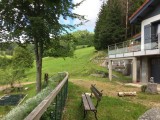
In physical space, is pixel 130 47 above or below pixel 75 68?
above

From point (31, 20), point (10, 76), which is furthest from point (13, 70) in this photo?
point (31, 20)

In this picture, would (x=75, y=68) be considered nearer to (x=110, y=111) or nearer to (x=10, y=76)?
(x=10, y=76)

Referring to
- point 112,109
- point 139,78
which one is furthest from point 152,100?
point 139,78

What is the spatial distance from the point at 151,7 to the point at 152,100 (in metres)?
13.3

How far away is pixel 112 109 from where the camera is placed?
10914 millimetres

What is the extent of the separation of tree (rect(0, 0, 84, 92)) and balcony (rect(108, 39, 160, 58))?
711 centimetres

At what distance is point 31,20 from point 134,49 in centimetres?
1102

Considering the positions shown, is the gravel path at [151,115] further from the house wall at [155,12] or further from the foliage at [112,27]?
the foliage at [112,27]

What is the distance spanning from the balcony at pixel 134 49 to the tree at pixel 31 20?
23.3 ft

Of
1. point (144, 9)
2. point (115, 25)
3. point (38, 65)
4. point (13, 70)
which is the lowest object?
point (13, 70)

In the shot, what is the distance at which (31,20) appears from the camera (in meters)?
16.9

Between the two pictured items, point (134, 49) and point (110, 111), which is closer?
point (110, 111)

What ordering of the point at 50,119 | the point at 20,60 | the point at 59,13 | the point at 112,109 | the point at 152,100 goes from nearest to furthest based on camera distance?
the point at 50,119 → the point at 112,109 → the point at 152,100 → the point at 59,13 → the point at 20,60

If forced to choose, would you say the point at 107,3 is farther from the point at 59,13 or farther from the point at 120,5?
the point at 59,13
